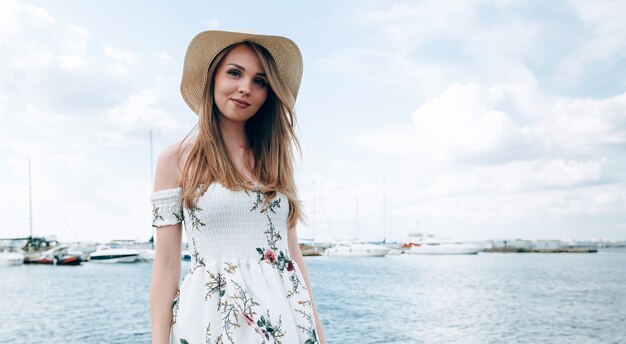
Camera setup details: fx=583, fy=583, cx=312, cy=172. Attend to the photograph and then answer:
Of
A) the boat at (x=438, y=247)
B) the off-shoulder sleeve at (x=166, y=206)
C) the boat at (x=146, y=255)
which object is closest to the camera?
the off-shoulder sleeve at (x=166, y=206)

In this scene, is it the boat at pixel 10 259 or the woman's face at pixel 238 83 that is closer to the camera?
the woman's face at pixel 238 83

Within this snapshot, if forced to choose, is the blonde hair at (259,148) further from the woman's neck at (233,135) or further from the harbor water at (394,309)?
the harbor water at (394,309)

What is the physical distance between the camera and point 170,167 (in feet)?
5.88

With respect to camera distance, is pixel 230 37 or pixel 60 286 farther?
pixel 60 286

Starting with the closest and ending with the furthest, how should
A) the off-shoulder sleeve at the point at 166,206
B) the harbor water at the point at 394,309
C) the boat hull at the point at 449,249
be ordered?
1. the off-shoulder sleeve at the point at 166,206
2. the harbor water at the point at 394,309
3. the boat hull at the point at 449,249

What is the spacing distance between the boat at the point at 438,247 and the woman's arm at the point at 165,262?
80.3 metres

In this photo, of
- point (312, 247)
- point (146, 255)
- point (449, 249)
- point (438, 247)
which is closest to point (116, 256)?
point (146, 255)

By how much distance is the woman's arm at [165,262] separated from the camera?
1.73 m

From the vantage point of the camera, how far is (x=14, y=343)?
1688cm

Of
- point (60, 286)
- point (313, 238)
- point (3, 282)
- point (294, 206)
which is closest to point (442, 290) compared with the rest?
point (60, 286)

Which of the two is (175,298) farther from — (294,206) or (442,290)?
(442,290)

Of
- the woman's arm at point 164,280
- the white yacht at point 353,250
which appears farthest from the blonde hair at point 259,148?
the white yacht at point 353,250

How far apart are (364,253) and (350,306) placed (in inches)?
1731

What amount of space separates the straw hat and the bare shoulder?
9.8 inches
